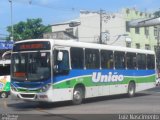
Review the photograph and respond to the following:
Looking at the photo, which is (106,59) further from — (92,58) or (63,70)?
(63,70)

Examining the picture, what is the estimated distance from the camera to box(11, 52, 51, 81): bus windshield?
766 inches

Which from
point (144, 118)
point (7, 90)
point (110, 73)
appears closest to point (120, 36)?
point (7, 90)

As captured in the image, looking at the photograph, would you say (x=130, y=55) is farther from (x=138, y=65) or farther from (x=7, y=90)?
(x=7, y=90)

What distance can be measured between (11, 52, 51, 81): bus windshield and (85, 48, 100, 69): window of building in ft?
9.86

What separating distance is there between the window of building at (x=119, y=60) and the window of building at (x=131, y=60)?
0.57 metres

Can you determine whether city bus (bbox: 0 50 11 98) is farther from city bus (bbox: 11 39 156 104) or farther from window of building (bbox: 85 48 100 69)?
window of building (bbox: 85 48 100 69)

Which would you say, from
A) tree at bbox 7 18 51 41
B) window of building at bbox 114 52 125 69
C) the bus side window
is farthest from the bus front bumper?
tree at bbox 7 18 51 41

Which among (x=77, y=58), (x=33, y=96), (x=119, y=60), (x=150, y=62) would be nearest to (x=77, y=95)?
(x=77, y=58)

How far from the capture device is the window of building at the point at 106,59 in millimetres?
23366

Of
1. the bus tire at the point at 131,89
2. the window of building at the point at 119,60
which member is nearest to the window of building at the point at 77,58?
the window of building at the point at 119,60

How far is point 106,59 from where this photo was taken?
77.9ft

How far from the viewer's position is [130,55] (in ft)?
86.0

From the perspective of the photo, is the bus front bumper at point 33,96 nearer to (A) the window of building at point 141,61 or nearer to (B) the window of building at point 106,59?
(B) the window of building at point 106,59

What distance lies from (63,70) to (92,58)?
2.76 metres
